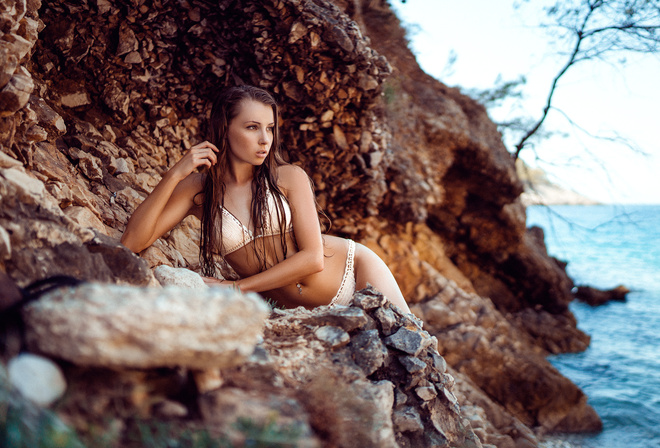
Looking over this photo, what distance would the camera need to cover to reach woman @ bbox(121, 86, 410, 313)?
10.8 feet

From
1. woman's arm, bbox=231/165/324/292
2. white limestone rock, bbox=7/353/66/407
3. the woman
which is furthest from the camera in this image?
the woman

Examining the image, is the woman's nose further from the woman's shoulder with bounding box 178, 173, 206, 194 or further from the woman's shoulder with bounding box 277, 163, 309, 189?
the woman's shoulder with bounding box 178, 173, 206, 194

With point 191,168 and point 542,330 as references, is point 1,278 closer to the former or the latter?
point 191,168

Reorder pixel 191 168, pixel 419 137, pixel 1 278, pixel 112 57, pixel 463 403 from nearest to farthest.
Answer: pixel 1 278 < pixel 191 168 < pixel 112 57 < pixel 463 403 < pixel 419 137

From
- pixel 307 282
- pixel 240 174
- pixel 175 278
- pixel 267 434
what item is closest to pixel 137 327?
pixel 267 434

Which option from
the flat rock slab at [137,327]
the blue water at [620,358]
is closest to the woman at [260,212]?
the flat rock slab at [137,327]

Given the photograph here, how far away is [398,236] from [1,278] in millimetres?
6947

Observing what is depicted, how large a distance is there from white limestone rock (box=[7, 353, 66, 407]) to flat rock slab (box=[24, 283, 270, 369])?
34 millimetres

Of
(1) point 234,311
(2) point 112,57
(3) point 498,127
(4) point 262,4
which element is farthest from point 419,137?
(1) point 234,311

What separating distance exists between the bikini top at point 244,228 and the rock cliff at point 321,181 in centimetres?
58

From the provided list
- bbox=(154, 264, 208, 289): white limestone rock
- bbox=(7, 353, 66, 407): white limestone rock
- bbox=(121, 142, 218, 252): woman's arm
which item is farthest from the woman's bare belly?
bbox=(7, 353, 66, 407): white limestone rock

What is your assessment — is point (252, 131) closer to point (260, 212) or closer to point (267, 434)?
point (260, 212)

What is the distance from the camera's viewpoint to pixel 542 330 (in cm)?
1003

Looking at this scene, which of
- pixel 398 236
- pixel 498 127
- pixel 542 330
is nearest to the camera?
pixel 398 236
